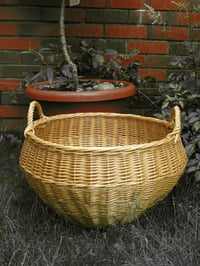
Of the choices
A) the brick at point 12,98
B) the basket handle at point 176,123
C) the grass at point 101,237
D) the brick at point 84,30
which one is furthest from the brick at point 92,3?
the grass at point 101,237

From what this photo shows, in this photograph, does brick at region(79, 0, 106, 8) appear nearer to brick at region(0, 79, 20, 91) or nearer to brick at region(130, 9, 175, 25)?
brick at region(130, 9, 175, 25)

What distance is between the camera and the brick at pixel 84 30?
8.74ft

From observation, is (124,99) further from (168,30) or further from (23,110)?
(23,110)

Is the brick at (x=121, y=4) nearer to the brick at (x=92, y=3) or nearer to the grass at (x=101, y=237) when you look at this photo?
the brick at (x=92, y=3)

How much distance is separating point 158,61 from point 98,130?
0.81 metres

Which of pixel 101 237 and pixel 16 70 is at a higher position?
pixel 16 70

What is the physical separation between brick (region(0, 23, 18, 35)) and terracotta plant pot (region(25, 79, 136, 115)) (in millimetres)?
676

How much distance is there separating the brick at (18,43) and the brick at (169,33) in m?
0.72

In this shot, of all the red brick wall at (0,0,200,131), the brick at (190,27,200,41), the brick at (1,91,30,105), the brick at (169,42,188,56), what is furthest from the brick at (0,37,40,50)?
the brick at (190,27,200,41)

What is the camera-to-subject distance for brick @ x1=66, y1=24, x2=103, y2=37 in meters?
2.66

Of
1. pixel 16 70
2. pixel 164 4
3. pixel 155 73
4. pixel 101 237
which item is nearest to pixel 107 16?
pixel 164 4

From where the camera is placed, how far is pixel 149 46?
8.80 feet

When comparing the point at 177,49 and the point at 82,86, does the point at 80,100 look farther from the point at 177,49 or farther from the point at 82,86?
the point at 177,49

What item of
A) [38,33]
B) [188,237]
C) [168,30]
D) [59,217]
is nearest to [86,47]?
[38,33]
